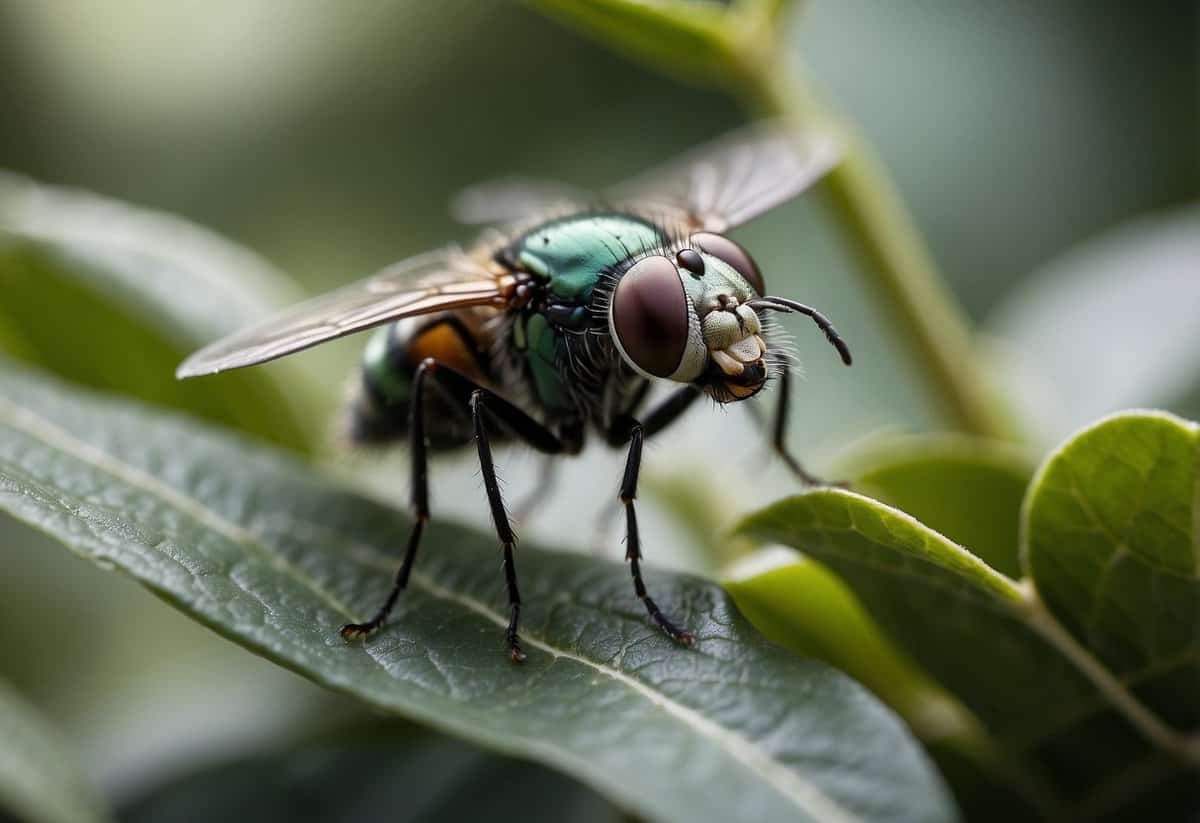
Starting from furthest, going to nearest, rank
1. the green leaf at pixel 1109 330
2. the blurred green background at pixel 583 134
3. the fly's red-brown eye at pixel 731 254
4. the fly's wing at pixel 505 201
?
the blurred green background at pixel 583 134
the fly's wing at pixel 505 201
the green leaf at pixel 1109 330
the fly's red-brown eye at pixel 731 254

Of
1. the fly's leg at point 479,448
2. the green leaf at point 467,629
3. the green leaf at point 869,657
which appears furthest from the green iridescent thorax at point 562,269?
the green leaf at point 869,657

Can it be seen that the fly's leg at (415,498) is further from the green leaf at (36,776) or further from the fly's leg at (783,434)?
the fly's leg at (783,434)

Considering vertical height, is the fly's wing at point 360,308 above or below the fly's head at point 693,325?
above

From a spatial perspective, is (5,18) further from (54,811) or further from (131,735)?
(54,811)

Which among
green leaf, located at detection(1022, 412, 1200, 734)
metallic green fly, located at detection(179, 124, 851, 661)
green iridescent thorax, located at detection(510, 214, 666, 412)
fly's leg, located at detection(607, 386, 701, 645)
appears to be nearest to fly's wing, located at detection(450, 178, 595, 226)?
metallic green fly, located at detection(179, 124, 851, 661)

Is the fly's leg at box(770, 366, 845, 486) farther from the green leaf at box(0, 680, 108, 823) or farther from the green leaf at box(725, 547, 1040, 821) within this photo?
the green leaf at box(0, 680, 108, 823)

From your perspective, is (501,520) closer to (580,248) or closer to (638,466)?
(638,466)

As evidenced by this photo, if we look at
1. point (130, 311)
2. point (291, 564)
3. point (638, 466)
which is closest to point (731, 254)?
point (638, 466)
